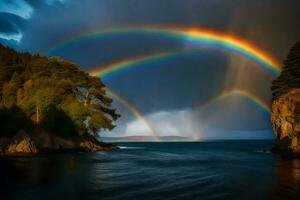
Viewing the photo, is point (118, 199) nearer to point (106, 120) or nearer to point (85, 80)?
point (106, 120)

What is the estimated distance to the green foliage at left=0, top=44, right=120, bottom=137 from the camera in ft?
267

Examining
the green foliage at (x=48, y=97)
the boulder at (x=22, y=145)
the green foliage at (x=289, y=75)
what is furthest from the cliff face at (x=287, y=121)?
the boulder at (x=22, y=145)

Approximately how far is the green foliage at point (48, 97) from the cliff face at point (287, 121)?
46.5 m

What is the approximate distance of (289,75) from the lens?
94500 mm

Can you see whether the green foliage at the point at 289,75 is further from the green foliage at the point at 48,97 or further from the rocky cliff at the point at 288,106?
the green foliage at the point at 48,97

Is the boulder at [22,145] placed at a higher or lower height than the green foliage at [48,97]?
lower

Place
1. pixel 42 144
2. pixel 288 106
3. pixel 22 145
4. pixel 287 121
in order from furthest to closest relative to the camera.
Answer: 1. pixel 288 106
2. pixel 287 121
3. pixel 42 144
4. pixel 22 145

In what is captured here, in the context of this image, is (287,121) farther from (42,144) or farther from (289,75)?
(42,144)

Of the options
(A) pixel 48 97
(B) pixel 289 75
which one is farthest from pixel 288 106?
(A) pixel 48 97

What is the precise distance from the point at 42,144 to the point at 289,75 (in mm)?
68664

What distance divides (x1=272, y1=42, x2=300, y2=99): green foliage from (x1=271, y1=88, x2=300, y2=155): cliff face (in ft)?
8.64

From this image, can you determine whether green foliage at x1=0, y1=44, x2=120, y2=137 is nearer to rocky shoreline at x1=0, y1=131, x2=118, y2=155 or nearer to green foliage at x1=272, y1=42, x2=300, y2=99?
rocky shoreline at x1=0, y1=131, x2=118, y2=155

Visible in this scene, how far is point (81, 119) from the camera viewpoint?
8831cm

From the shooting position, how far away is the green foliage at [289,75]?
9362 cm
